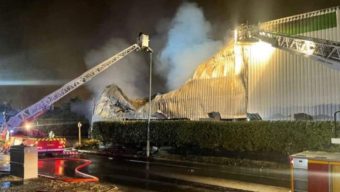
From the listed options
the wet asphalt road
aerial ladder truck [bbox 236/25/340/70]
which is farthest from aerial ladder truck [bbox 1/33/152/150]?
the wet asphalt road

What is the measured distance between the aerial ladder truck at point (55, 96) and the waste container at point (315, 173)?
19.9 metres

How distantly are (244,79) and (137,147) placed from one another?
324 inches

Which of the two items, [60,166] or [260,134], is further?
[260,134]

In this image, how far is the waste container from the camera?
7.62 metres

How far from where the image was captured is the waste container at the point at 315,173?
7.62 m

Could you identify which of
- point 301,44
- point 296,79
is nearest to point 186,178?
point 301,44

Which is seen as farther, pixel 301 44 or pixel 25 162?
pixel 301 44

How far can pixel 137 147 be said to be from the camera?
89.3ft

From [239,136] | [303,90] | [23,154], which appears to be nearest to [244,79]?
[303,90]

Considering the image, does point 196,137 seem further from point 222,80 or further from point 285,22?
point 285,22

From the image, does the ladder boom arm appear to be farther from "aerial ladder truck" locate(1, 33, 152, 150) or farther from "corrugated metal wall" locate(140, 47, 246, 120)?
"corrugated metal wall" locate(140, 47, 246, 120)

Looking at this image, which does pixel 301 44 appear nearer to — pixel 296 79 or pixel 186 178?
pixel 296 79

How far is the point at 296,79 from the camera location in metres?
22.8

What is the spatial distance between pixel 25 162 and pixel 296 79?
51.1ft
